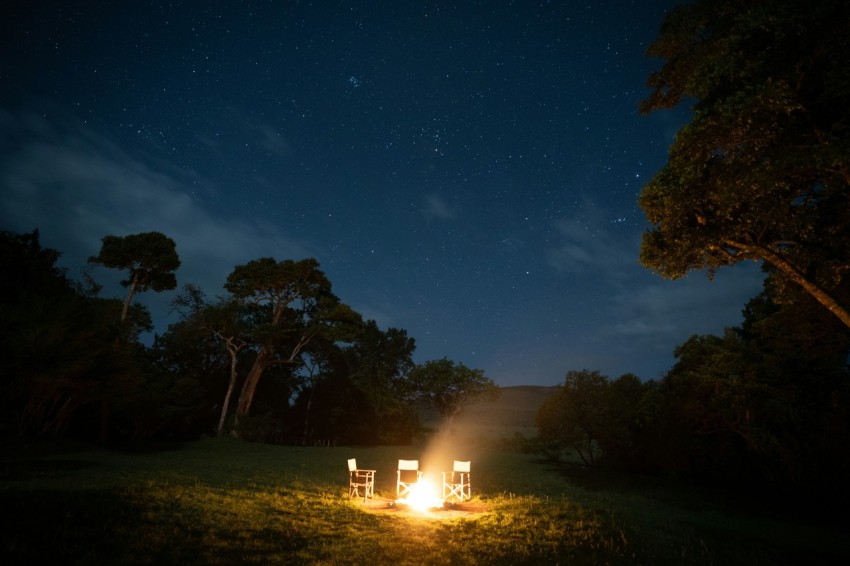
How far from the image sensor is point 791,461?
2042 centimetres

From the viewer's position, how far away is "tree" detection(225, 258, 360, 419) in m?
38.1

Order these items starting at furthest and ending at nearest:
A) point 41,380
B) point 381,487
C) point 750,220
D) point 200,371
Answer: point 200,371, point 41,380, point 381,487, point 750,220

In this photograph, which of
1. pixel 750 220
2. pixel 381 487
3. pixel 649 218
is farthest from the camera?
pixel 381 487

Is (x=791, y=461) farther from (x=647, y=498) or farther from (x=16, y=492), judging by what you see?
(x=16, y=492)

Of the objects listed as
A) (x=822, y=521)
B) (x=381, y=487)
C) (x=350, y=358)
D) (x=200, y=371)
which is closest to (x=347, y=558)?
(x=381, y=487)

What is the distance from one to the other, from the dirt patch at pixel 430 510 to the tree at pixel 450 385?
3270 cm

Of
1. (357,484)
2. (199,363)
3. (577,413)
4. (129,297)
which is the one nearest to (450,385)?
(577,413)

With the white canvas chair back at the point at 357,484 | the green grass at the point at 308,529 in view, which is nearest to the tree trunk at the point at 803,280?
the green grass at the point at 308,529

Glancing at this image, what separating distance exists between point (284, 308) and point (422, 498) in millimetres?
29361

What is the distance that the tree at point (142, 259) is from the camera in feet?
103

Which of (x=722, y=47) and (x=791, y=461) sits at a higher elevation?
(x=722, y=47)

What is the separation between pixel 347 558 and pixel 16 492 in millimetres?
7670

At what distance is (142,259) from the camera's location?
32.2 metres

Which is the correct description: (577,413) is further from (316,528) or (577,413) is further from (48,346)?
(48,346)
